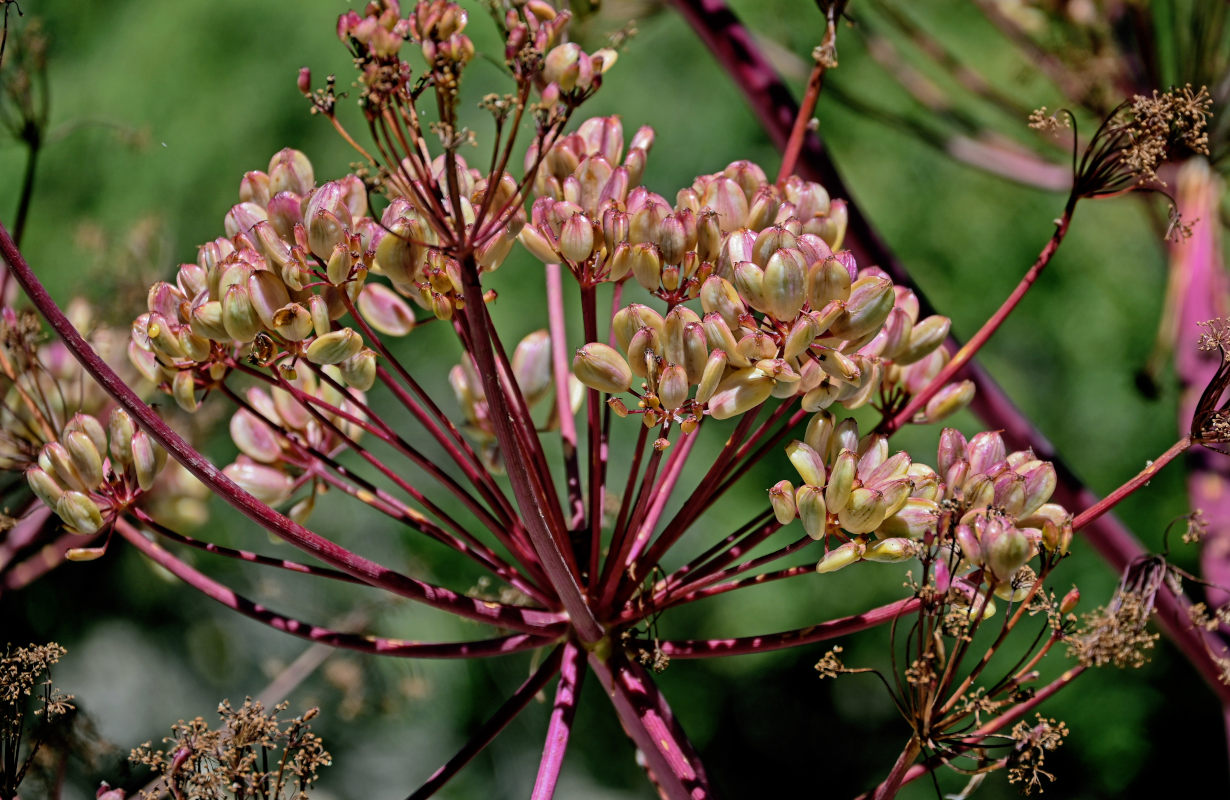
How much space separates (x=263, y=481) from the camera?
0.80m

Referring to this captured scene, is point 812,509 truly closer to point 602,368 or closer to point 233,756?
point 602,368

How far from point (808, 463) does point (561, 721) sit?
0.72ft

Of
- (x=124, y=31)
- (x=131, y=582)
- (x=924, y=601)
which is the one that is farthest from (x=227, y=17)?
(x=924, y=601)

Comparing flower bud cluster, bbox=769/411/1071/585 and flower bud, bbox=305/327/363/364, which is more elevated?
flower bud, bbox=305/327/363/364

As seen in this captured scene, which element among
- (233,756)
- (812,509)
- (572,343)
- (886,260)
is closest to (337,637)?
(233,756)

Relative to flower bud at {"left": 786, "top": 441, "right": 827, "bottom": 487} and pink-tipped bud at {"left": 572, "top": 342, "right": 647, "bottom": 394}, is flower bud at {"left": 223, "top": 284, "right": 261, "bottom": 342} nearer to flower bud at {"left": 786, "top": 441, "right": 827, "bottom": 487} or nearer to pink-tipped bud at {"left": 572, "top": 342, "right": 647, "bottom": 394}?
pink-tipped bud at {"left": 572, "top": 342, "right": 647, "bottom": 394}

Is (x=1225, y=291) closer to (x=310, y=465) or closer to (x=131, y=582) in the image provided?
(x=310, y=465)

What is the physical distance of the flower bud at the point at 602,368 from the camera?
1.98 ft

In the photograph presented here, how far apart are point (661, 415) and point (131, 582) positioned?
1.06 meters

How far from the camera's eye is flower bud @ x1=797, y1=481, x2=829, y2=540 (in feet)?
2.05

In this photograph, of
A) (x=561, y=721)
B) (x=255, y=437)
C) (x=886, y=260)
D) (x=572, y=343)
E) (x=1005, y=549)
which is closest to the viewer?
(x=1005, y=549)

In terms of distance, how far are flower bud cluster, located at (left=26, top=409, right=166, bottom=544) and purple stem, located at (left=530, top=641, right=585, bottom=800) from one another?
283 mm

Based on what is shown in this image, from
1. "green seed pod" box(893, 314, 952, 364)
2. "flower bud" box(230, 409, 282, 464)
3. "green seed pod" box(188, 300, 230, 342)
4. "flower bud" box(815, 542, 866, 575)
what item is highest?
"flower bud" box(230, 409, 282, 464)

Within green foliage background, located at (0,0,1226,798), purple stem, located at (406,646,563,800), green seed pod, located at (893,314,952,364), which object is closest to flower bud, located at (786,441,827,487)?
green seed pod, located at (893,314,952,364)
